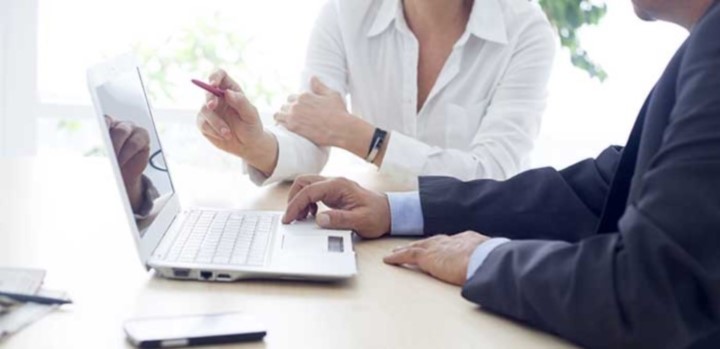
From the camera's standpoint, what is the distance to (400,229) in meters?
1.39

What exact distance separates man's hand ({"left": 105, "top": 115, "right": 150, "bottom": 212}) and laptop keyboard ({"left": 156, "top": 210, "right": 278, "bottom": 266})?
84mm

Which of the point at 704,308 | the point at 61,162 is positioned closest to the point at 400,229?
the point at 704,308

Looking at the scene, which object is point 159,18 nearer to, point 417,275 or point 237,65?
point 237,65

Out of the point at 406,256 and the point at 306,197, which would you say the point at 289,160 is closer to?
the point at 306,197

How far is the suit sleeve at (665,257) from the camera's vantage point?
2.77ft

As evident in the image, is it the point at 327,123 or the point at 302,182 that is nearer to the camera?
the point at 302,182

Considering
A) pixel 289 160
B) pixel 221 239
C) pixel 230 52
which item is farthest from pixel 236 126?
pixel 230 52

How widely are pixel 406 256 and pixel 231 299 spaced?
28 centimetres

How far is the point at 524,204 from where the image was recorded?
139 cm

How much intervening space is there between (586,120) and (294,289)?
2.16 m

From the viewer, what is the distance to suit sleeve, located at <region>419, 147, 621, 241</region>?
137 centimetres

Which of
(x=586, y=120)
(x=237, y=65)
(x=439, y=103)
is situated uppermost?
(x=439, y=103)

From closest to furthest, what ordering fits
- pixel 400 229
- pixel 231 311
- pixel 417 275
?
pixel 231 311
pixel 417 275
pixel 400 229

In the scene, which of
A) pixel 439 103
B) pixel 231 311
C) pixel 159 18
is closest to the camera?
pixel 231 311
